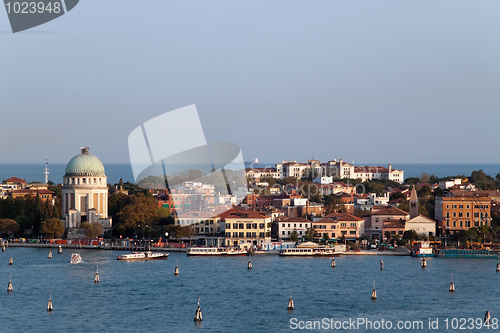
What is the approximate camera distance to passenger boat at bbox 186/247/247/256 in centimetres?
2667

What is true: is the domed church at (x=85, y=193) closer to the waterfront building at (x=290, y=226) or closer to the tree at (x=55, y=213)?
the tree at (x=55, y=213)

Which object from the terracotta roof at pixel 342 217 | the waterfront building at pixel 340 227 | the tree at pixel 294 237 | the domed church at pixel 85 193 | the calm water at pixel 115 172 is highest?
the calm water at pixel 115 172

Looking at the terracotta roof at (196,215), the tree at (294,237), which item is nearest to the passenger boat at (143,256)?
the terracotta roof at (196,215)

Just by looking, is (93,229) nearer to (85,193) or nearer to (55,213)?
(55,213)

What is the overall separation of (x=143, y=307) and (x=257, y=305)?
226 centimetres

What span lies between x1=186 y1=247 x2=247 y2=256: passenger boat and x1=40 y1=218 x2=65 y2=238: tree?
694cm

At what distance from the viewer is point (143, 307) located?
17.1 m

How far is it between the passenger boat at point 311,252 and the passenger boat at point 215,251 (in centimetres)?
138

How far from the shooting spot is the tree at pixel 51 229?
104 ft

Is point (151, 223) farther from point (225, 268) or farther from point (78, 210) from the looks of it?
point (225, 268)

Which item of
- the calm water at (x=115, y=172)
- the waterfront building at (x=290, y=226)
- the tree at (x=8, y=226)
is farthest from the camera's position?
the calm water at (x=115, y=172)

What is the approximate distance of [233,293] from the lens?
18.7m

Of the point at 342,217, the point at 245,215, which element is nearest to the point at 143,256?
the point at 245,215

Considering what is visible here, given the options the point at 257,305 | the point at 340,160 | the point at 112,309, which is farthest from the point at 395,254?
the point at 340,160
